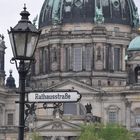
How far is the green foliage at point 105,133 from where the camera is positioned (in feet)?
247

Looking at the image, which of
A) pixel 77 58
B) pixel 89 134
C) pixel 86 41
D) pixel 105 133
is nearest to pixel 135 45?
pixel 86 41

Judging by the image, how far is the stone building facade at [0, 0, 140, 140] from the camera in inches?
3703

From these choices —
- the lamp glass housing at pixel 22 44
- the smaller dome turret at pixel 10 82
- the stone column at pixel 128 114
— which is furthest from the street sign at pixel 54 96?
the smaller dome turret at pixel 10 82

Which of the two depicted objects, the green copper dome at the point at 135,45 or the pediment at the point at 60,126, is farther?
the green copper dome at the point at 135,45

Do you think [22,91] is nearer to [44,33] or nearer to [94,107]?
[94,107]

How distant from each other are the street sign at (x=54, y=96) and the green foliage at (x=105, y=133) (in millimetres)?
56687

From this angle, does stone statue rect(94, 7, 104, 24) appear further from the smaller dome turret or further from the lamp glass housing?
the lamp glass housing

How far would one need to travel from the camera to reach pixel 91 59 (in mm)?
100562

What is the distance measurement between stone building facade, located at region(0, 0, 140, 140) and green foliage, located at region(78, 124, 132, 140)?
11777mm

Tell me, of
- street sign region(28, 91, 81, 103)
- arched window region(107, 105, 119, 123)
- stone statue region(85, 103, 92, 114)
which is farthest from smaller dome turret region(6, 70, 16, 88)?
street sign region(28, 91, 81, 103)

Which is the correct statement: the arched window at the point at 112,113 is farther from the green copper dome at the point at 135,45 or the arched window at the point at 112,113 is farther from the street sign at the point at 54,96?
the street sign at the point at 54,96

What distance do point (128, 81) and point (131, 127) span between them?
17.7 feet

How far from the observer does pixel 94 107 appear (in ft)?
312

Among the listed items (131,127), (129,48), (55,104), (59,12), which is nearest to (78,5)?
(59,12)
